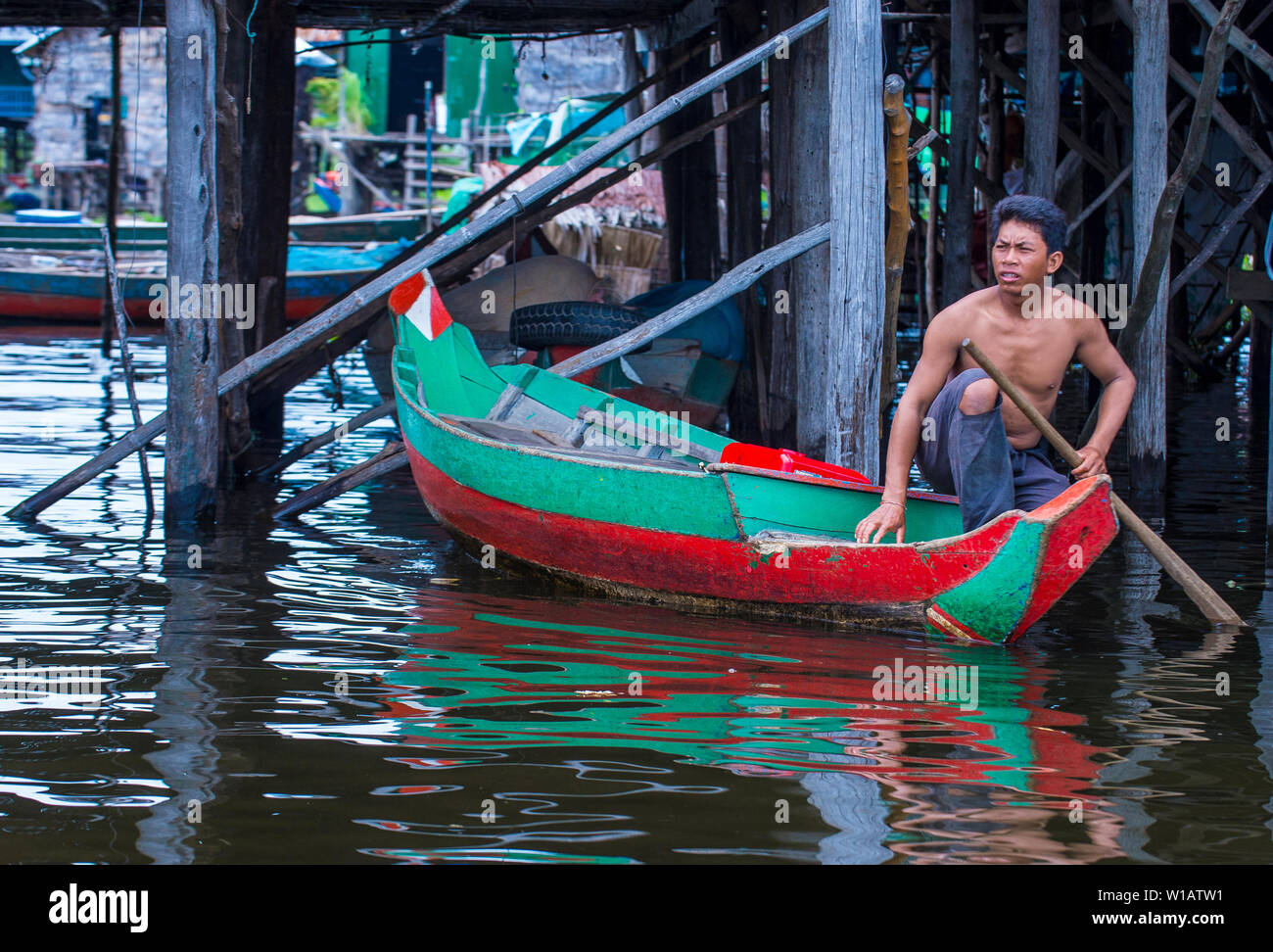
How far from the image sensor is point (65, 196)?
90.1ft

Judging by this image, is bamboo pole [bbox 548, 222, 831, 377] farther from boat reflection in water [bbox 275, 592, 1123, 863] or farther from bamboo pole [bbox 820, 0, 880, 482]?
boat reflection in water [bbox 275, 592, 1123, 863]

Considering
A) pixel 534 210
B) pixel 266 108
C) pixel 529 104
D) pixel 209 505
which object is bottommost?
pixel 209 505

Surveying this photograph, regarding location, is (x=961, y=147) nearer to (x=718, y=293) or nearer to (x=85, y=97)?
(x=718, y=293)

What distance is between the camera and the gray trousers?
452 centimetres

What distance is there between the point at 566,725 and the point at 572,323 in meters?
4.49

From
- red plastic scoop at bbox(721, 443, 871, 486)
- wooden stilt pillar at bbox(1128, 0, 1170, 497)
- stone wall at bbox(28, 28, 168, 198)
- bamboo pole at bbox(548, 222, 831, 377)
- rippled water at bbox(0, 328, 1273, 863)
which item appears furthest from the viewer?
stone wall at bbox(28, 28, 168, 198)

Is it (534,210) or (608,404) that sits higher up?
(534,210)

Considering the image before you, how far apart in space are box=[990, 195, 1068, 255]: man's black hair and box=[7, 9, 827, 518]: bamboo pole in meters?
1.93

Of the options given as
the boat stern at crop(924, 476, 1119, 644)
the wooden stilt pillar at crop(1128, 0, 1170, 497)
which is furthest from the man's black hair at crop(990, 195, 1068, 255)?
the wooden stilt pillar at crop(1128, 0, 1170, 497)

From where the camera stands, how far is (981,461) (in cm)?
457

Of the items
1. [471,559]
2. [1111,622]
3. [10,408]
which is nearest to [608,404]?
[471,559]

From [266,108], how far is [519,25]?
2270 millimetres

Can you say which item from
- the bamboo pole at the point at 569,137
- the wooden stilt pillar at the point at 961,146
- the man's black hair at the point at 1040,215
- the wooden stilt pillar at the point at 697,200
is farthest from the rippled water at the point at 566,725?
the wooden stilt pillar at the point at 697,200
